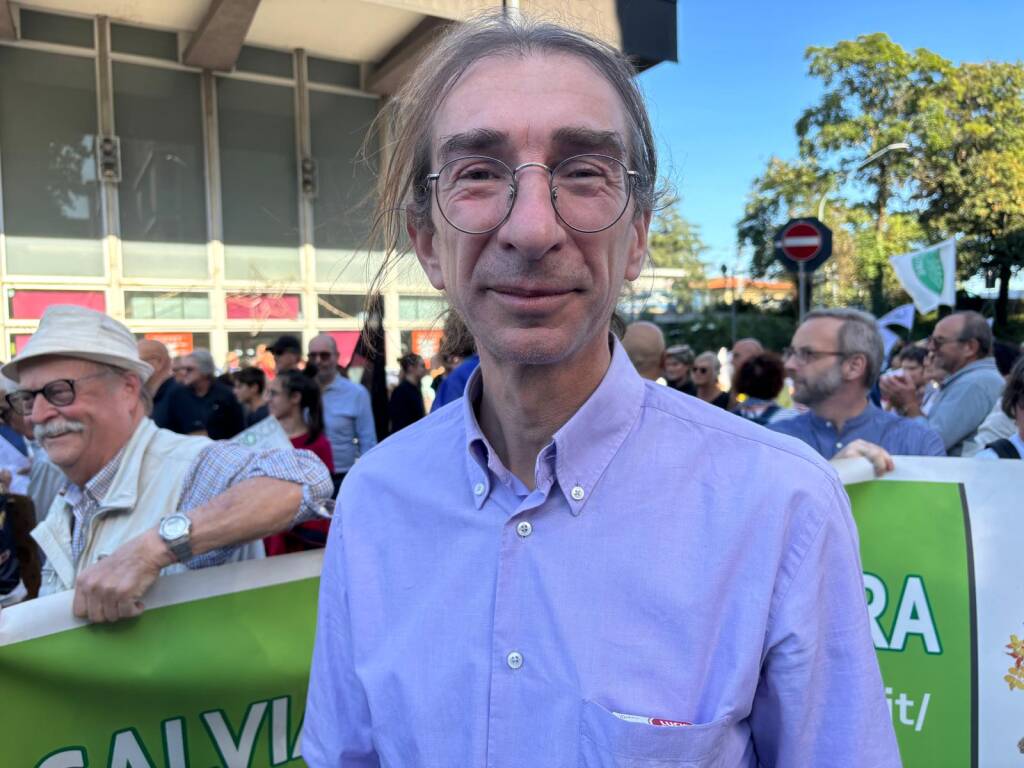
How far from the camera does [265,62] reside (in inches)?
573

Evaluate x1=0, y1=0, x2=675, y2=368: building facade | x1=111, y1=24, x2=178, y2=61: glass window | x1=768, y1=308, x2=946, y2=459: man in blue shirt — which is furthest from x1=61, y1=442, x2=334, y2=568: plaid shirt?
x1=111, y1=24, x2=178, y2=61: glass window

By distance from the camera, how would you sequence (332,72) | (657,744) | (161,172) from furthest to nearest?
(332,72) → (161,172) → (657,744)

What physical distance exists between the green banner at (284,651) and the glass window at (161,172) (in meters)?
13.0

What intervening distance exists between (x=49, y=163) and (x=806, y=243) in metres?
11.5

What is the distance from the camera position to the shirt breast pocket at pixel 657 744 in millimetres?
1046

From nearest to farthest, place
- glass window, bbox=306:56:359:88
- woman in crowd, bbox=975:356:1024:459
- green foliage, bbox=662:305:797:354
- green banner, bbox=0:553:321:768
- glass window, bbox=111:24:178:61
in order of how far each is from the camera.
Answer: green banner, bbox=0:553:321:768
woman in crowd, bbox=975:356:1024:459
glass window, bbox=111:24:178:61
glass window, bbox=306:56:359:88
green foliage, bbox=662:305:797:354

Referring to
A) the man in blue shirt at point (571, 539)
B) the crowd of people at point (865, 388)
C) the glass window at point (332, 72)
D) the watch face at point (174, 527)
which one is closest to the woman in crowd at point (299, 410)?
the crowd of people at point (865, 388)

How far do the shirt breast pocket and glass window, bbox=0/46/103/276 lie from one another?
46.6ft

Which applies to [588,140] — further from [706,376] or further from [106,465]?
[706,376]

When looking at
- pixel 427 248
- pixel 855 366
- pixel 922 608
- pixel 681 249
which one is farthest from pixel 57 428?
pixel 681 249

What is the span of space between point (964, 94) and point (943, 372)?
34.2 meters

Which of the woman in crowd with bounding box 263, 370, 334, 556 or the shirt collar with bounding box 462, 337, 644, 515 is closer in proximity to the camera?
the shirt collar with bounding box 462, 337, 644, 515

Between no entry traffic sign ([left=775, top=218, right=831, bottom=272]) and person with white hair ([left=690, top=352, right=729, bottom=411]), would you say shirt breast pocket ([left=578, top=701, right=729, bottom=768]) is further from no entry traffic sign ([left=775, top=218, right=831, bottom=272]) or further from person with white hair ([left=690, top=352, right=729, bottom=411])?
no entry traffic sign ([left=775, top=218, right=831, bottom=272])

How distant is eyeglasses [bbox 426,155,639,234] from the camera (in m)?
1.17
